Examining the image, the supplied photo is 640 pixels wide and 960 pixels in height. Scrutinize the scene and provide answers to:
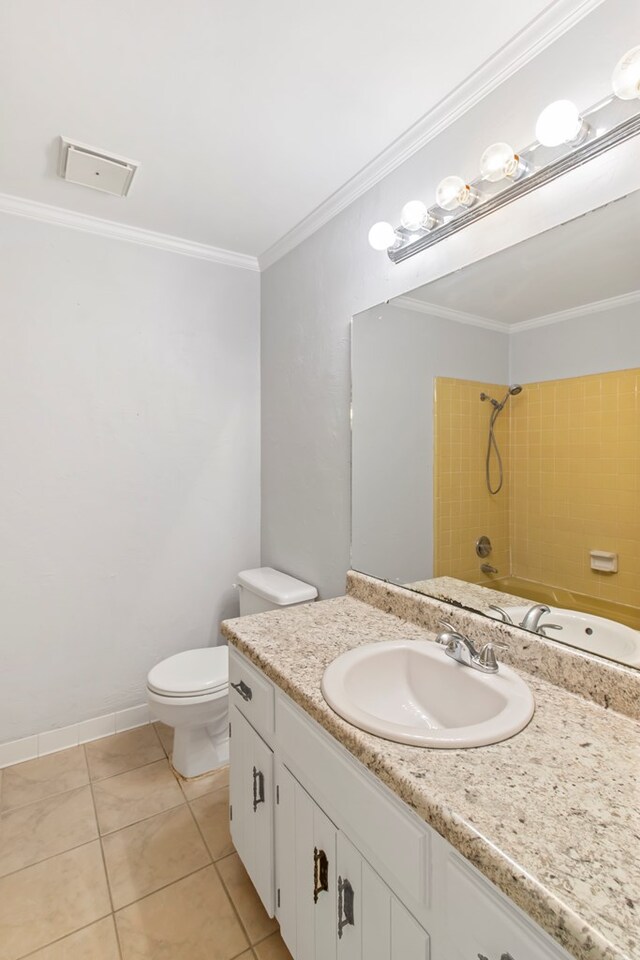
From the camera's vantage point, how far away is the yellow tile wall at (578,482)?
1.00m

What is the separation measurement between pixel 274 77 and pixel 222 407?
143 cm

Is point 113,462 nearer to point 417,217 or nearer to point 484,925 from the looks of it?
point 417,217

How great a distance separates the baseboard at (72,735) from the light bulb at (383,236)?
230 cm

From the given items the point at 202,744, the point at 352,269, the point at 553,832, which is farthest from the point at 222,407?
the point at 553,832

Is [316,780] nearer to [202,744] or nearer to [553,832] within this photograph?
[553,832]

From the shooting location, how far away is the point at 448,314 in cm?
142

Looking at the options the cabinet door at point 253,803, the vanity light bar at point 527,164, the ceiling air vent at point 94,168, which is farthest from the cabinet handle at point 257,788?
the ceiling air vent at point 94,168

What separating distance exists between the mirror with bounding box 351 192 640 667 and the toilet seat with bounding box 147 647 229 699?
0.81 meters

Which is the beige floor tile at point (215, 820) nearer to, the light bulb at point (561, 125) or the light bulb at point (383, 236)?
the light bulb at point (383, 236)

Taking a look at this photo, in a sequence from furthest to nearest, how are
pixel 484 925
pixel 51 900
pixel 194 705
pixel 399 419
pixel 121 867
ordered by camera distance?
1. pixel 194 705
2. pixel 399 419
3. pixel 121 867
4. pixel 51 900
5. pixel 484 925

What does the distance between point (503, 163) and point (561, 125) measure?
16cm

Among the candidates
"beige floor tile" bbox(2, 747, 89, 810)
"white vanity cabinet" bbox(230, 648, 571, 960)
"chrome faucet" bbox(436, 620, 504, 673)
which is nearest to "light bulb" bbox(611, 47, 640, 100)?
"chrome faucet" bbox(436, 620, 504, 673)

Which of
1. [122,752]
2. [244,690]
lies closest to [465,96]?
[244,690]

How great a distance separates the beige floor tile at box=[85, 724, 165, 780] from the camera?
78.3 inches
